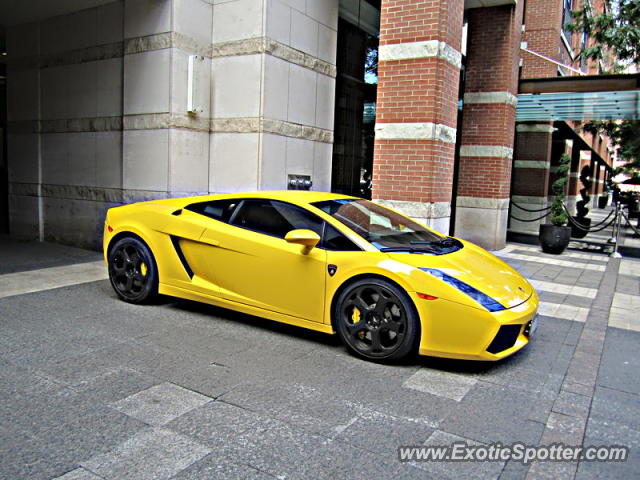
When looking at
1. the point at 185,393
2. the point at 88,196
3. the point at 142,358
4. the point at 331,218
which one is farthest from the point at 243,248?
the point at 88,196

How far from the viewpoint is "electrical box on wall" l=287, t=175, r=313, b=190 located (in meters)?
9.69

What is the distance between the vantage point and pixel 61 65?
10.3m

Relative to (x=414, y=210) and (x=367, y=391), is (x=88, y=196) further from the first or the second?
(x=367, y=391)

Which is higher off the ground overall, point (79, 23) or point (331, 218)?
point (79, 23)

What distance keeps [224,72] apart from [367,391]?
22.7ft

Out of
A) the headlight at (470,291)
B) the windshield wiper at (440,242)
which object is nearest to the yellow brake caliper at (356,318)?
the headlight at (470,291)

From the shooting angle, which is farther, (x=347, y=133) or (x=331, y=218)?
(x=347, y=133)

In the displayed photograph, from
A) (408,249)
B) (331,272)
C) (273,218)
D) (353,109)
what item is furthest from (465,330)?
(353,109)

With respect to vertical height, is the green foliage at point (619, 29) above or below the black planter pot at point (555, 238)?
above

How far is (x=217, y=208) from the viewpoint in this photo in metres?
5.68

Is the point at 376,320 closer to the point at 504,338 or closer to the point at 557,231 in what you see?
the point at 504,338

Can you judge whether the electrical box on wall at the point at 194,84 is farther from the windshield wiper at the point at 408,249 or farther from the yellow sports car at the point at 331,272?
the windshield wiper at the point at 408,249

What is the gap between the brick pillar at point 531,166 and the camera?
17.5m

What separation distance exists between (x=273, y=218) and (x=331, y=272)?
91 cm
